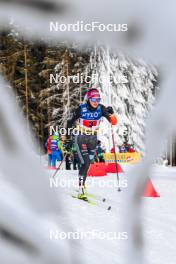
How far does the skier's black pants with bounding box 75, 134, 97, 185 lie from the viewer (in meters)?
3.58

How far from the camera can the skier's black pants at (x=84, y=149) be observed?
358cm

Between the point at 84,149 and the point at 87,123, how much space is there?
648mm

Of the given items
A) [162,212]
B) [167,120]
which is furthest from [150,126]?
[162,212]

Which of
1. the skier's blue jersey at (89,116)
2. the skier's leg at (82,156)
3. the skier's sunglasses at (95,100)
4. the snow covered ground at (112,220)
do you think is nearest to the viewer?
the snow covered ground at (112,220)

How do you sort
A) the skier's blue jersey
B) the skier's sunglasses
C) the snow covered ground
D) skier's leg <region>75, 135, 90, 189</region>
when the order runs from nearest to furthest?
the snow covered ground
the skier's sunglasses
the skier's blue jersey
skier's leg <region>75, 135, 90, 189</region>

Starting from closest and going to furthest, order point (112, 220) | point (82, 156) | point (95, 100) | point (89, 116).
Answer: point (112, 220) < point (95, 100) < point (89, 116) < point (82, 156)

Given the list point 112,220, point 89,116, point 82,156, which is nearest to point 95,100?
point 89,116

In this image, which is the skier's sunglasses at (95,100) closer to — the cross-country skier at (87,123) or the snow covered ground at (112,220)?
the cross-country skier at (87,123)

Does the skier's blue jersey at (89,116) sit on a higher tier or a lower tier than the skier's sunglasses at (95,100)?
lower

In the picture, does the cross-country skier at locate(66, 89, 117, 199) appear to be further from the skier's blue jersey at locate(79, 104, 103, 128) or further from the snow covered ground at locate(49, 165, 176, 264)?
the snow covered ground at locate(49, 165, 176, 264)

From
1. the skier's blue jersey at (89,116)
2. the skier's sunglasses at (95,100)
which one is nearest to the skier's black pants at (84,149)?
the skier's blue jersey at (89,116)

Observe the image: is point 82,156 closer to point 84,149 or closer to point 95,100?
point 84,149

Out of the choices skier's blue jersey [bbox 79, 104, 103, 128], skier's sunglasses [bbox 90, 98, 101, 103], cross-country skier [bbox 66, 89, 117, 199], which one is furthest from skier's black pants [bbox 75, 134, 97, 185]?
skier's sunglasses [bbox 90, 98, 101, 103]

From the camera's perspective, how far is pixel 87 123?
3.05m
